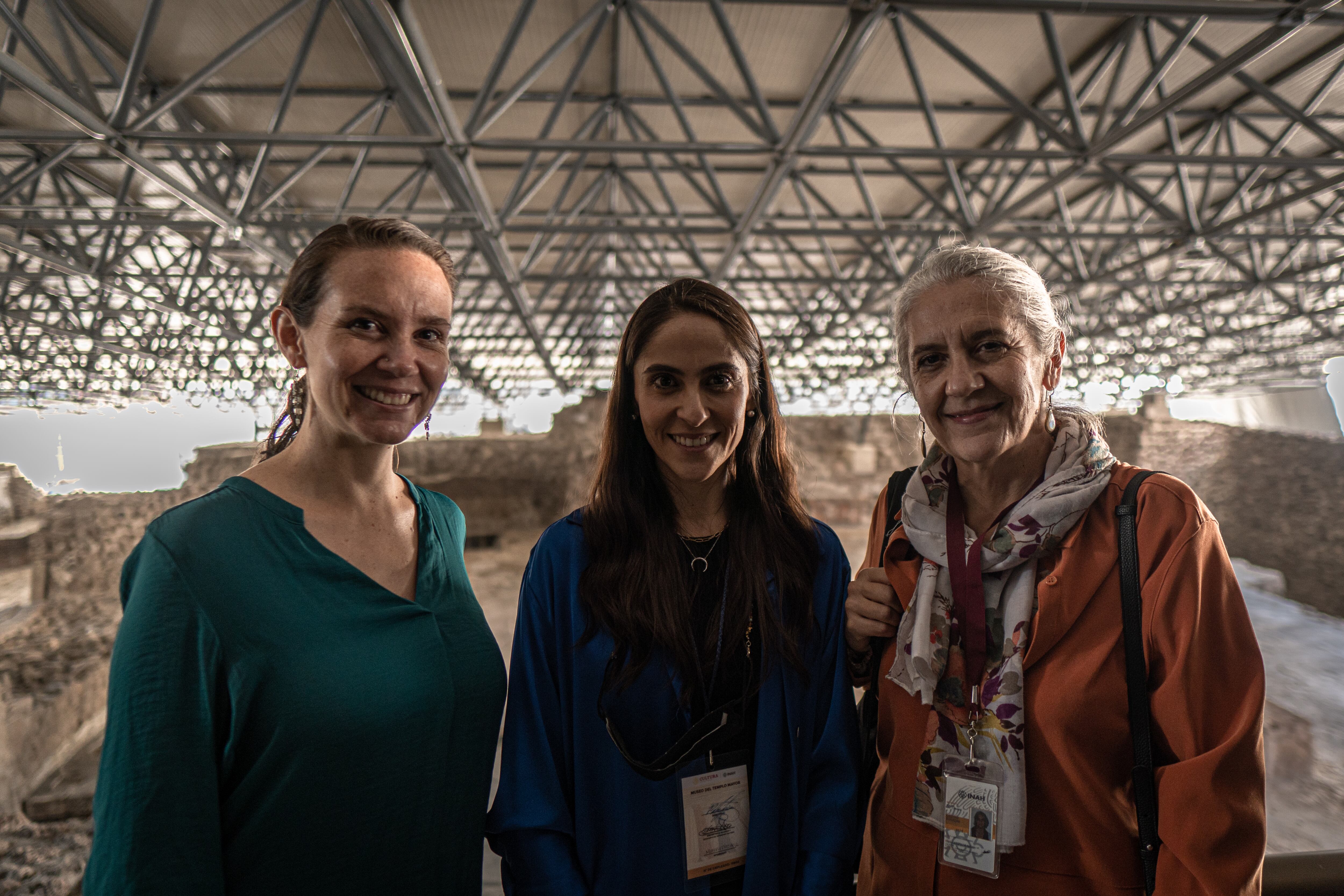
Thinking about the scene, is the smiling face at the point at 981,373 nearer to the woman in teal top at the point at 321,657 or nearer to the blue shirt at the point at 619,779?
the blue shirt at the point at 619,779

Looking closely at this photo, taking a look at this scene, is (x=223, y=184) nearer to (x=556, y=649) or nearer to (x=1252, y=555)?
(x=556, y=649)

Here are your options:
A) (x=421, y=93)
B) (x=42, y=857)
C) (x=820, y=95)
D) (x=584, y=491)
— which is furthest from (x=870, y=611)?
(x=584, y=491)

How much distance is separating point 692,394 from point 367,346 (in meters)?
0.79

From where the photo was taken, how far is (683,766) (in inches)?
64.7

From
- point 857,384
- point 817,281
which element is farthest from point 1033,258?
point 857,384

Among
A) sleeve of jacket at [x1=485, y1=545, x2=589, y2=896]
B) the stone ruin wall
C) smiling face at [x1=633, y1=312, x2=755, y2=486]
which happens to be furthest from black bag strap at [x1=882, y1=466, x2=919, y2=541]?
the stone ruin wall

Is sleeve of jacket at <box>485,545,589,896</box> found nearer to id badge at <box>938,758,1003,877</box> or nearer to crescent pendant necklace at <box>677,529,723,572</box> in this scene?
crescent pendant necklace at <box>677,529,723,572</box>

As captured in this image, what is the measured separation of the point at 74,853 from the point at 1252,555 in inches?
683

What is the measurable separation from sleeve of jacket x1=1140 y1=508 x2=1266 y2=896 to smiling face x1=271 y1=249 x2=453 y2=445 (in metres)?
1.74

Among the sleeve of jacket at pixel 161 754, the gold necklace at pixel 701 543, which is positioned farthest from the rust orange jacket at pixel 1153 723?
the sleeve of jacket at pixel 161 754

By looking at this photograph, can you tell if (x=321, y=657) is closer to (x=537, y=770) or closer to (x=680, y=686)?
(x=537, y=770)

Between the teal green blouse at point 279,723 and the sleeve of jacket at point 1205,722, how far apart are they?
147 cm

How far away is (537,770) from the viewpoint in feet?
5.28

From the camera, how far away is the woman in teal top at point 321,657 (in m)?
1.28
